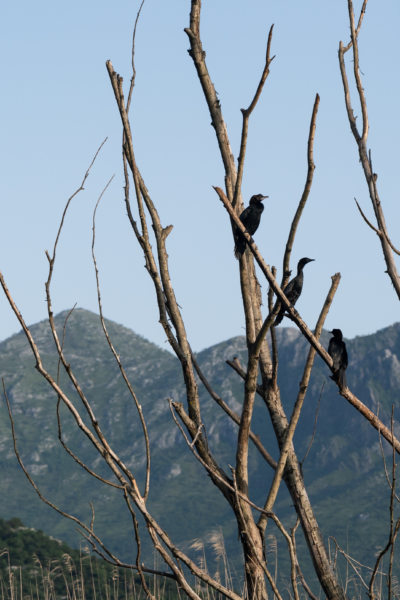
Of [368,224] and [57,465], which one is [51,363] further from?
[368,224]

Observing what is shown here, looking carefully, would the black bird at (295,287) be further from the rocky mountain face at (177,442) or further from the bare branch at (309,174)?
the rocky mountain face at (177,442)

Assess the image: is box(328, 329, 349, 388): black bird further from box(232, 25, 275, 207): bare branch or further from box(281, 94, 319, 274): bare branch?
box(232, 25, 275, 207): bare branch

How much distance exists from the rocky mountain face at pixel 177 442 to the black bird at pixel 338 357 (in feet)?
279

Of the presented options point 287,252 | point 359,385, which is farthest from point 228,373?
point 287,252

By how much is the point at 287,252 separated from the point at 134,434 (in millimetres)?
156066

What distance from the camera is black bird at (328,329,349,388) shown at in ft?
12.6

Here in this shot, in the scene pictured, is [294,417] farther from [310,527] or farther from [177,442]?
[177,442]

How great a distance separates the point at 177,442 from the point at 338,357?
14646 centimetres

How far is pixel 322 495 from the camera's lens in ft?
378

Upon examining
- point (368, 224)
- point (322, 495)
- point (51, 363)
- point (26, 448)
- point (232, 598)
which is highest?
point (51, 363)

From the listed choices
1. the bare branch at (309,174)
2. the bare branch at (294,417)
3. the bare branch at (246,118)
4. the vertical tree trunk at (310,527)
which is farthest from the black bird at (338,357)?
the bare branch at (246,118)

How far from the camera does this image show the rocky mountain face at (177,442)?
359 feet

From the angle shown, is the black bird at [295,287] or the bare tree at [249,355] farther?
the black bird at [295,287]

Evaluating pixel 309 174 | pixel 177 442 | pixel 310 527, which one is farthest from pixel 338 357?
pixel 177 442
